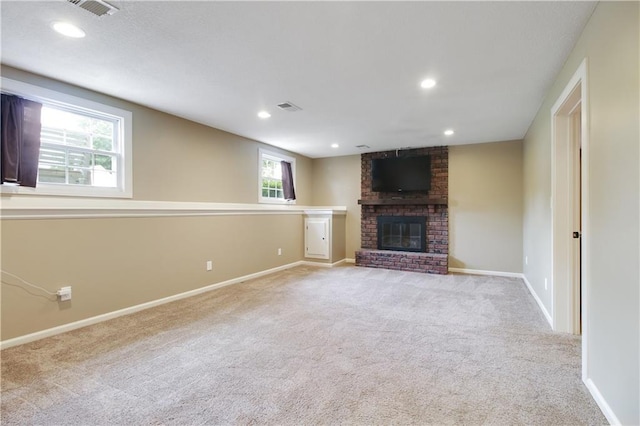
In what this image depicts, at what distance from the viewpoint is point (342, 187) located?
22.4 feet

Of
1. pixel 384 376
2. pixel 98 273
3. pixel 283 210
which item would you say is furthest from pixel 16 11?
pixel 283 210

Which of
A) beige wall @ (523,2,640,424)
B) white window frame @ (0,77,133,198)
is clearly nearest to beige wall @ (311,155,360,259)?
white window frame @ (0,77,133,198)

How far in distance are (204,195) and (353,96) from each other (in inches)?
97.3

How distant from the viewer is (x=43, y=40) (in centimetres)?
224

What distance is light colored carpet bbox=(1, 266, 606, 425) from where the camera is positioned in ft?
5.74

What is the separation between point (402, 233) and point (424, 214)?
574mm

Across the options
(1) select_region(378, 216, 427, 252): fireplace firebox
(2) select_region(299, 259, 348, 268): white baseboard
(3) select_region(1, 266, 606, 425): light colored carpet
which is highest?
(1) select_region(378, 216, 427, 252): fireplace firebox

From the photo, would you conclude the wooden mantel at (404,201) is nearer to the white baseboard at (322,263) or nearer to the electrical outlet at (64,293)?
the white baseboard at (322,263)

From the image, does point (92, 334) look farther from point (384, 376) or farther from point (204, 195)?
point (384, 376)

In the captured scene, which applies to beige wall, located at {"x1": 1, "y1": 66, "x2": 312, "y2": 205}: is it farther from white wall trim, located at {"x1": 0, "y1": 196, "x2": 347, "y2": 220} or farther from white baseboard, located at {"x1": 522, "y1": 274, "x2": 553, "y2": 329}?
white baseboard, located at {"x1": 522, "y1": 274, "x2": 553, "y2": 329}

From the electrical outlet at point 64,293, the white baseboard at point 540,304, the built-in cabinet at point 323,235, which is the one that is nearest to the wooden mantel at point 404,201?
the built-in cabinet at point 323,235

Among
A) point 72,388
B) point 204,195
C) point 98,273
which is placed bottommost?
point 72,388

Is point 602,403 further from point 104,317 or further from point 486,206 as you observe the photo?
point 486,206

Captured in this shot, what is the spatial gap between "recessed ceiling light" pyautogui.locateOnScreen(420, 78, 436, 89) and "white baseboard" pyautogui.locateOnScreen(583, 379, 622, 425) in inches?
101
